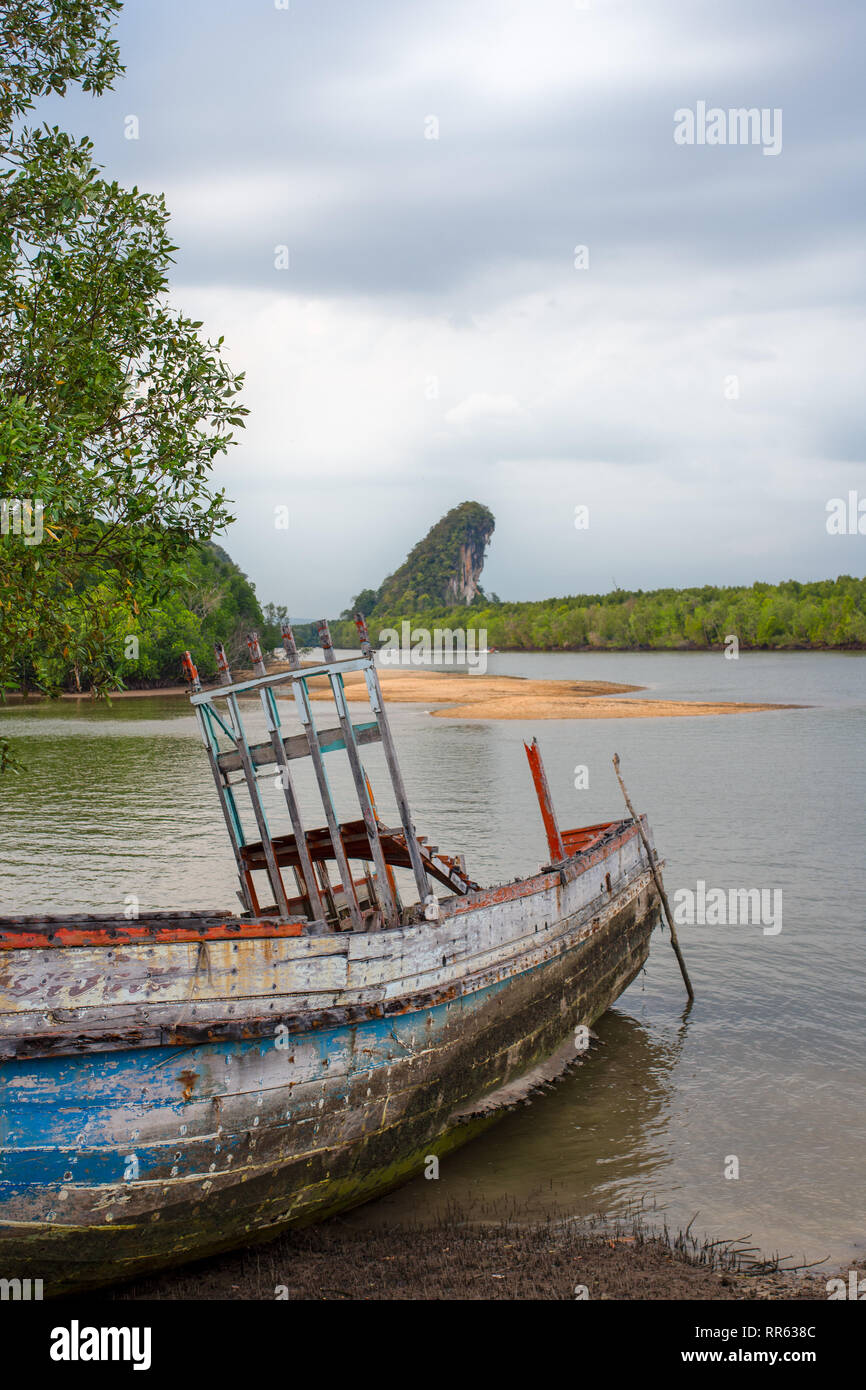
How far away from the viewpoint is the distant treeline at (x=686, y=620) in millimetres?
121438

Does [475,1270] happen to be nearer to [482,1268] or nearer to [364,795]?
[482,1268]

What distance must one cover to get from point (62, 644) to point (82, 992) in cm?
380

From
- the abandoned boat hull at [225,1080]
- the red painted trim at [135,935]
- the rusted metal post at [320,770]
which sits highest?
the rusted metal post at [320,770]

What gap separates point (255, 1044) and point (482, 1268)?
204cm

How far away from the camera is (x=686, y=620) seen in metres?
134

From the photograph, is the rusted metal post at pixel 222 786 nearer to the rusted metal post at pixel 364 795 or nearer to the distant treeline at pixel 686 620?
the rusted metal post at pixel 364 795

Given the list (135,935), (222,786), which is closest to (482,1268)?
(135,935)

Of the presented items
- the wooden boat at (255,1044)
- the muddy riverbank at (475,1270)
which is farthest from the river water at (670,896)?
the wooden boat at (255,1044)

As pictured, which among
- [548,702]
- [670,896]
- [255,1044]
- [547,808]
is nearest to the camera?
[255,1044]

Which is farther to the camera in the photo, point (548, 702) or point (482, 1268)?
point (548, 702)

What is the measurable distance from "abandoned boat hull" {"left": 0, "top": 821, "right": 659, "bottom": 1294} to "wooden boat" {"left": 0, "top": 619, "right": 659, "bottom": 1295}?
0.01 meters

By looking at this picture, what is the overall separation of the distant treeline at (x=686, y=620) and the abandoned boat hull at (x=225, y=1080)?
11839 cm

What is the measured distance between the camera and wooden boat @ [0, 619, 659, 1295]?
5898 mm

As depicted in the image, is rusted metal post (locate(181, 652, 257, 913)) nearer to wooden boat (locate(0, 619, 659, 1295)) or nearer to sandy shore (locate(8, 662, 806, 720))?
wooden boat (locate(0, 619, 659, 1295))
